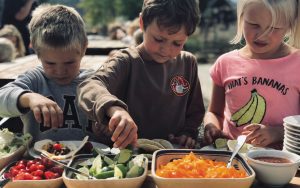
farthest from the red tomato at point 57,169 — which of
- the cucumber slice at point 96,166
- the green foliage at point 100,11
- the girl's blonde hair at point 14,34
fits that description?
the green foliage at point 100,11

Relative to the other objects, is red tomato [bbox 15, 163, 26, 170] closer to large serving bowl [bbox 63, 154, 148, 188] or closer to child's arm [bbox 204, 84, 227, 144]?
large serving bowl [bbox 63, 154, 148, 188]

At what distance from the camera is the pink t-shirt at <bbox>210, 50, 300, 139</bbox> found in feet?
7.08

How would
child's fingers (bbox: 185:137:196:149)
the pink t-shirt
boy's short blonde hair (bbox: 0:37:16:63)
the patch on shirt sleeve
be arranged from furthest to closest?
boy's short blonde hair (bbox: 0:37:16:63)
the patch on shirt sleeve
the pink t-shirt
child's fingers (bbox: 185:137:196:149)

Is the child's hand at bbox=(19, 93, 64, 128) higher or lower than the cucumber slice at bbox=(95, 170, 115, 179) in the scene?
higher

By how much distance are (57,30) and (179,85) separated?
754mm

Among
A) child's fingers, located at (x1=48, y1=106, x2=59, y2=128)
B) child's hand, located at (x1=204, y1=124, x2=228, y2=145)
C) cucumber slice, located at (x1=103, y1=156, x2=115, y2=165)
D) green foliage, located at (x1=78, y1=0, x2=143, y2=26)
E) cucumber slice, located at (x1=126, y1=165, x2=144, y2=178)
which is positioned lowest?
green foliage, located at (x1=78, y1=0, x2=143, y2=26)

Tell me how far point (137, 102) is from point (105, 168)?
862 mm

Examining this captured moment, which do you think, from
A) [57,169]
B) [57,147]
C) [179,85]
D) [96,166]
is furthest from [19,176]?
[179,85]

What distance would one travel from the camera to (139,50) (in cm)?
222

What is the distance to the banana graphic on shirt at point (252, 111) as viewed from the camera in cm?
217

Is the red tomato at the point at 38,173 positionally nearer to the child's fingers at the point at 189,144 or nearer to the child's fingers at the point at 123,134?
the child's fingers at the point at 123,134

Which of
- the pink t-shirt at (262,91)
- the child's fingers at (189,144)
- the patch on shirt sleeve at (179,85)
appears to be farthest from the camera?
the patch on shirt sleeve at (179,85)

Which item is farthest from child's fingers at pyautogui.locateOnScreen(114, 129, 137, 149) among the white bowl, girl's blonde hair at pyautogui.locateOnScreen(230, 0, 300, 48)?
girl's blonde hair at pyautogui.locateOnScreen(230, 0, 300, 48)

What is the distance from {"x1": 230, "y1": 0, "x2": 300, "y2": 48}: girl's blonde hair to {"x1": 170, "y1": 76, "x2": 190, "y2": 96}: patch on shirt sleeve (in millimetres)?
439
